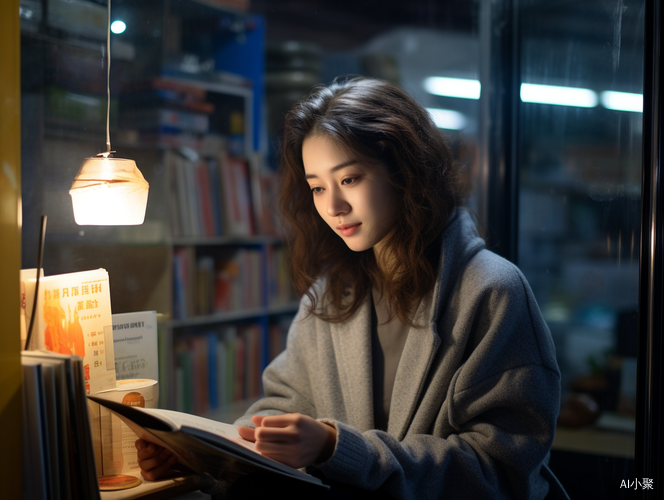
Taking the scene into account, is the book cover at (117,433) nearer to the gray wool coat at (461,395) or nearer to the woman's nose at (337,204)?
the gray wool coat at (461,395)

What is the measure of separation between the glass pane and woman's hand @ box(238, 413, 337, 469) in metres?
0.79

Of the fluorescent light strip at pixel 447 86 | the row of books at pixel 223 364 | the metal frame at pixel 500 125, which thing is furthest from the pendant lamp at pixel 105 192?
the fluorescent light strip at pixel 447 86

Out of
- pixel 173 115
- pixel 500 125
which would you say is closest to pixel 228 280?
pixel 173 115

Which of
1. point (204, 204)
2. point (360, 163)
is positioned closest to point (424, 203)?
point (360, 163)

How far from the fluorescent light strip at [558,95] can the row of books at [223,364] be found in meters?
1.69

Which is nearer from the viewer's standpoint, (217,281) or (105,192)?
(105,192)

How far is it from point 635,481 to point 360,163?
0.86 meters

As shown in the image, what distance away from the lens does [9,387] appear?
80cm

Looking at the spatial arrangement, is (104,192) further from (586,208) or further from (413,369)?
(586,208)

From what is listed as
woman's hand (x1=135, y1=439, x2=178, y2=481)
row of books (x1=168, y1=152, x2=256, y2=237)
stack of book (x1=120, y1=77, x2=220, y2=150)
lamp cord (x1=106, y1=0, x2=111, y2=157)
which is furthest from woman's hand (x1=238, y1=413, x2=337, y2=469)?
row of books (x1=168, y1=152, x2=256, y2=237)

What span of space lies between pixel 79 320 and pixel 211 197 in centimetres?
189

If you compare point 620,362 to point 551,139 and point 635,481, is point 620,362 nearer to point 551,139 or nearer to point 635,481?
point 635,481

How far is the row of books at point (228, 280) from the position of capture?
8.96 ft

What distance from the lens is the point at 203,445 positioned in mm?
794
